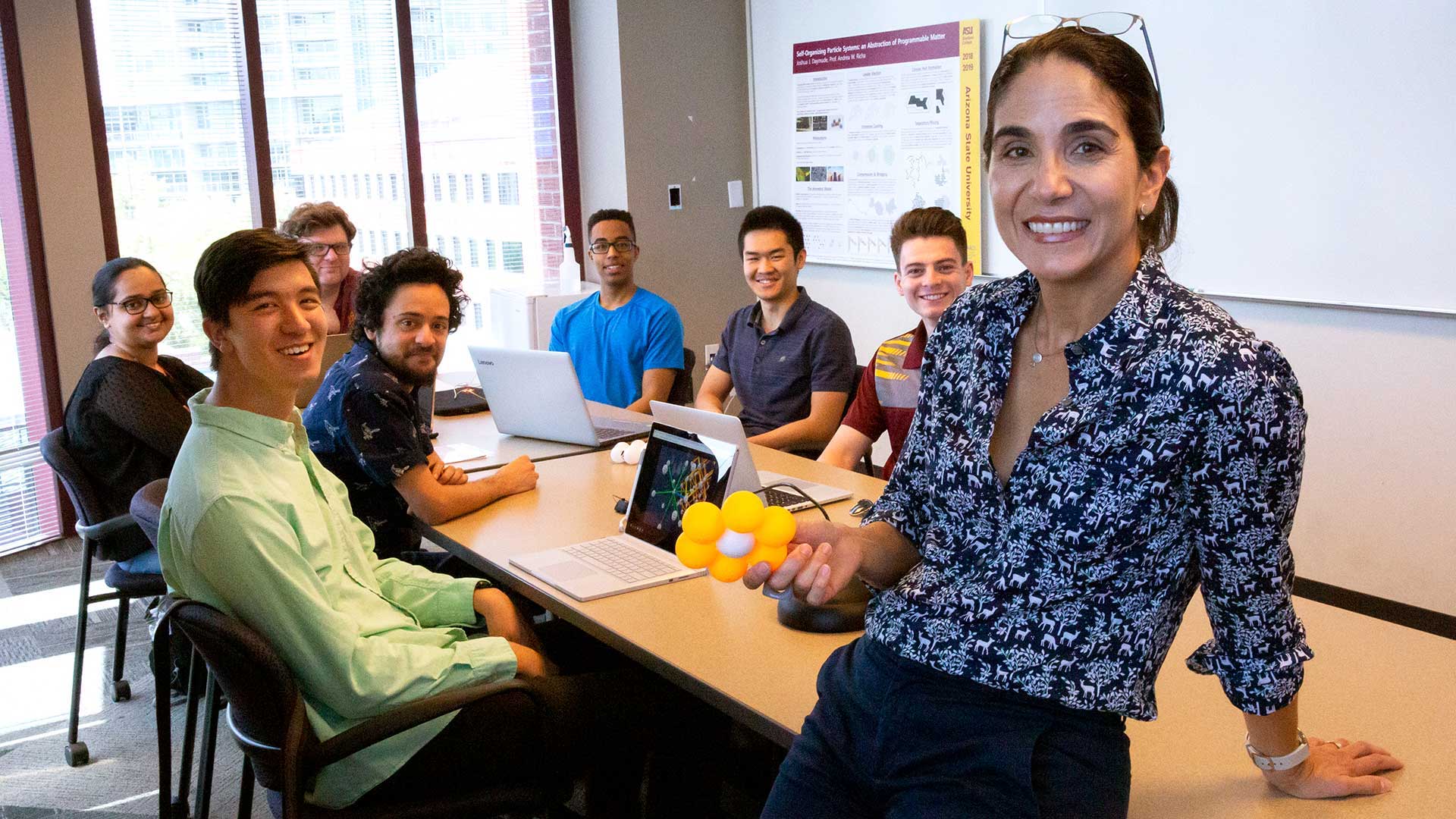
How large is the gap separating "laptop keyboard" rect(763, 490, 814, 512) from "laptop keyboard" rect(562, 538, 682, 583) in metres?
0.35

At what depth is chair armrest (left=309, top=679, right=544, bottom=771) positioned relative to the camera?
178cm

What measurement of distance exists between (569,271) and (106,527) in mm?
3263

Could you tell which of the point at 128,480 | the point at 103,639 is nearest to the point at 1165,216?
the point at 128,480

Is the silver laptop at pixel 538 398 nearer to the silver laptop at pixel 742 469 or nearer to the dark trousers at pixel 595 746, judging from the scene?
the silver laptop at pixel 742 469

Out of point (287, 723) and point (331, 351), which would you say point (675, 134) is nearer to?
point (331, 351)

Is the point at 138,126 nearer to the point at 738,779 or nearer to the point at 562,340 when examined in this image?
the point at 562,340

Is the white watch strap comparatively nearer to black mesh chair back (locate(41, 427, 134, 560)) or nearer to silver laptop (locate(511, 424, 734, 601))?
silver laptop (locate(511, 424, 734, 601))

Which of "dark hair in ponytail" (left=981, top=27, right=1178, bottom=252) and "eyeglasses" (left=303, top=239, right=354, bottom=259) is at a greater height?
"dark hair in ponytail" (left=981, top=27, right=1178, bottom=252)

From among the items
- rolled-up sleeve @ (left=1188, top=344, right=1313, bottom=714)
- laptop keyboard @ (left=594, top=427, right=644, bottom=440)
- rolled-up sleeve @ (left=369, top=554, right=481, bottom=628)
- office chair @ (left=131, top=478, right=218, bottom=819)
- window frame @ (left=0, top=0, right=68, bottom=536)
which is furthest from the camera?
window frame @ (left=0, top=0, right=68, bottom=536)

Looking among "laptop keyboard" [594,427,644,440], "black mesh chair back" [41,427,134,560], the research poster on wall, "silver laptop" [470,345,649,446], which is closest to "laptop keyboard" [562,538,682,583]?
"silver laptop" [470,345,649,446]

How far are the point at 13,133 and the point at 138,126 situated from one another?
1.67ft

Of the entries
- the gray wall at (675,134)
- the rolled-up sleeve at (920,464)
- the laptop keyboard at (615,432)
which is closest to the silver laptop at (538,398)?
the laptop keyboard at (615,432)

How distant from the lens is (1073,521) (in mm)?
1116

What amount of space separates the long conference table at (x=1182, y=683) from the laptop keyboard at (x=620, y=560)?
0.06 metres
